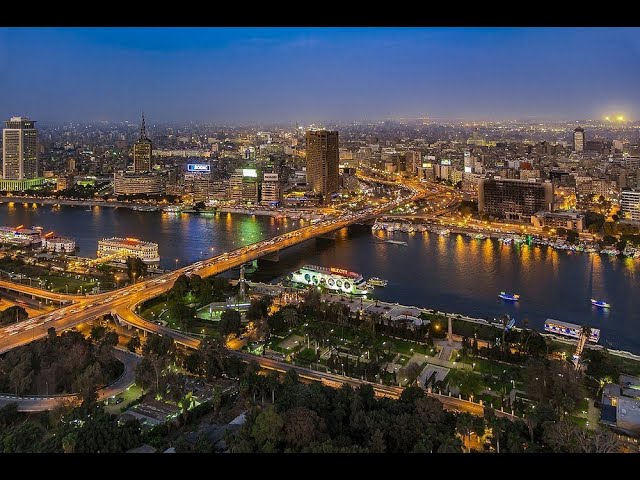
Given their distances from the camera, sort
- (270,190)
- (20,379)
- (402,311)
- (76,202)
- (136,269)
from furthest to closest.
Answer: (76,202) < (270,190) < (136,269) < (402,311) < (20,379)

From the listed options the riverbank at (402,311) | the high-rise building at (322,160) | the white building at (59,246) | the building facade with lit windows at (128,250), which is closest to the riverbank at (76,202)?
the high-rise building at (322,160)

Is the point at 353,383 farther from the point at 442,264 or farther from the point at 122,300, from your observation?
the point at 442,264

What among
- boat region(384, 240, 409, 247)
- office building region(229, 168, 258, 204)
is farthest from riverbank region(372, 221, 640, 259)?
office building region(229, 168, 258, 204)

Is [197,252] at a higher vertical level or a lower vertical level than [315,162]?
lower

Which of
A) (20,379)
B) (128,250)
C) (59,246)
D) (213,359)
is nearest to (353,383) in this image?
(213,359)

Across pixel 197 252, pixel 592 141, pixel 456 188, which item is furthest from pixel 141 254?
pixel 592 141
